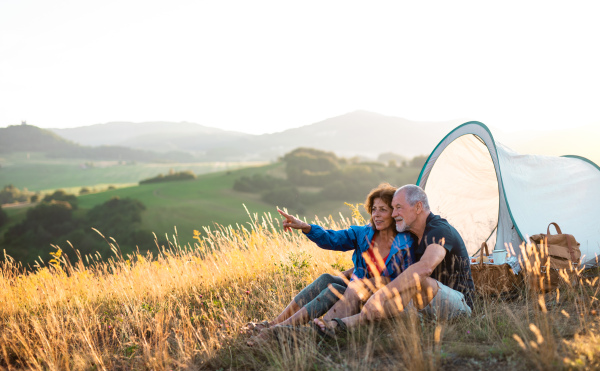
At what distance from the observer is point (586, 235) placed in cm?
540

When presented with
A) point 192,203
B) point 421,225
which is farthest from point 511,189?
point 192,203

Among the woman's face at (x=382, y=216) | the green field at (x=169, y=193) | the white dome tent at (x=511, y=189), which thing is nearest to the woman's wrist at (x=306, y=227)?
the woman's face at (x=382, y=216)

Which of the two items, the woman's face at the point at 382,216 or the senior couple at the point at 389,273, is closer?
the senior couple at the point at 389,273

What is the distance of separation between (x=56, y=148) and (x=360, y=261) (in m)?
111

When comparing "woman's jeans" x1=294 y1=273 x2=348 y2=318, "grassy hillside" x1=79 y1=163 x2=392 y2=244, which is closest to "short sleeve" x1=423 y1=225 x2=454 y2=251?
"woman's jeans" x1=294 y1=273 x2=348 y2=318

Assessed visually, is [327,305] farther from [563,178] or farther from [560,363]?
[563,178]

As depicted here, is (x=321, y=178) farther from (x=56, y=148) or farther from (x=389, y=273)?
(x=389, y=273)

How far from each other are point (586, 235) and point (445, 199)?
2107 millimetres

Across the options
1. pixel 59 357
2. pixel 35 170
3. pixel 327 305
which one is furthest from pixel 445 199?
pixel 35 170

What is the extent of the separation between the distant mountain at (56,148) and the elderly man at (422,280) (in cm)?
10299

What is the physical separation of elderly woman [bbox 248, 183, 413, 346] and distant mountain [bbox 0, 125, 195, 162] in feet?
336

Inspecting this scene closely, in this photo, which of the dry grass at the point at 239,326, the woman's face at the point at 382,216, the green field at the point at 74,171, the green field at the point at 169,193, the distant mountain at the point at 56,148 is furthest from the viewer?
the distant mountain at the point at 56,148

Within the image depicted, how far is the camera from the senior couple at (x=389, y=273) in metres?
3.31

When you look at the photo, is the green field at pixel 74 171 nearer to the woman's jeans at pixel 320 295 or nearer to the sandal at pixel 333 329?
the woman's jeans at pixel 320 295
